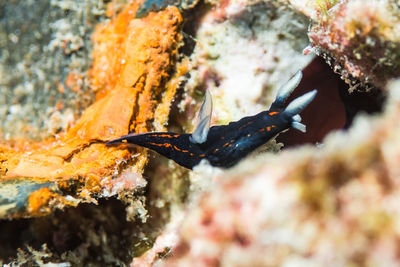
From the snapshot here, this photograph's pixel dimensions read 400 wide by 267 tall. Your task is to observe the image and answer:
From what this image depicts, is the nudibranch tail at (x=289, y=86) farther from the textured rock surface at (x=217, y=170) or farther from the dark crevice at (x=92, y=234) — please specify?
the dark crevice at (x=92, y=234)

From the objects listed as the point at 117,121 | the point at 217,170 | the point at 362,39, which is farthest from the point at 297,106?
the point at 117,121

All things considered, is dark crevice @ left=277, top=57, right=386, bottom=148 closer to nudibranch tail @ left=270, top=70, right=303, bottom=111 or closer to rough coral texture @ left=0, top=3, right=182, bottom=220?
nudibranch tail @ left=270, top=70, right=303, bottom=111

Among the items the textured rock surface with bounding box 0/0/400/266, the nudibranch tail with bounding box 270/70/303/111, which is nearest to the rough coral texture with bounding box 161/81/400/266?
the textured rock surface with bounding box 0/0/400/266

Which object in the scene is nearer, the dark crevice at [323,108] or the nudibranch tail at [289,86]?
the nudibranch tail at [289,86]

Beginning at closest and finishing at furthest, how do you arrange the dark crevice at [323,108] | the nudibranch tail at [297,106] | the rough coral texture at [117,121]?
the nudibranch tail at [297,106] → the rough coral texture at [117,121] → the dark crevice at [323,108]

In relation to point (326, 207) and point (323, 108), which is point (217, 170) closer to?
point (326, 207)

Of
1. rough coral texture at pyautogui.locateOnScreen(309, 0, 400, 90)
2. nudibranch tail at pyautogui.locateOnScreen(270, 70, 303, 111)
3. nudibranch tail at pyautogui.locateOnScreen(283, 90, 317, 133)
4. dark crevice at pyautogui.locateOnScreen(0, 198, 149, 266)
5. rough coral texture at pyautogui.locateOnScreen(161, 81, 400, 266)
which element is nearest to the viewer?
rough coral texture at pyautogui.locateOnScreen(161, 81, 400, 266)

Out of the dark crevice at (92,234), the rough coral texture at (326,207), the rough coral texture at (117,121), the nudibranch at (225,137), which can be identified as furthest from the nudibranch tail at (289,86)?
the dark crevice at (92,234)

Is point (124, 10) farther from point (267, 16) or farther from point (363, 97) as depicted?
point (363, 97)
